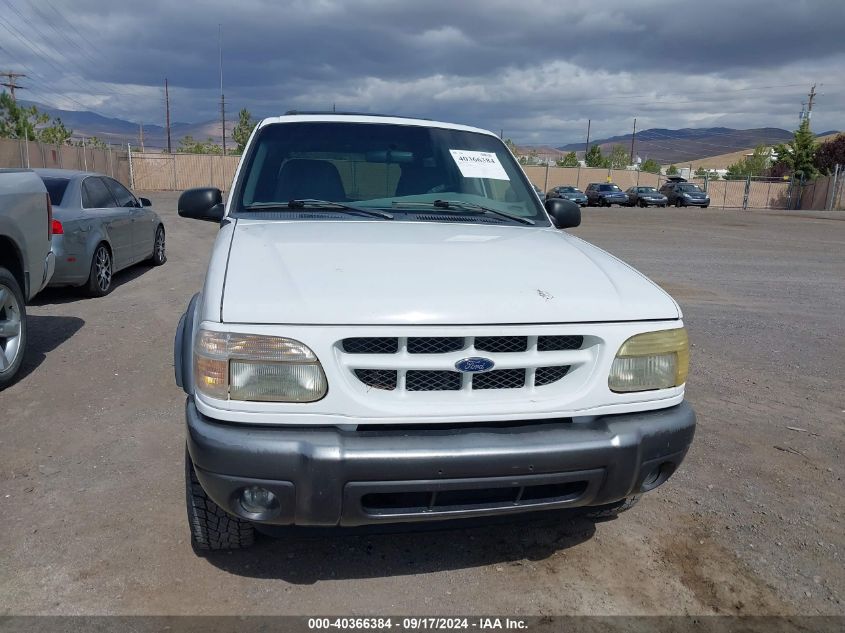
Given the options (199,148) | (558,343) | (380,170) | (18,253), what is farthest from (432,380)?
(199,148)

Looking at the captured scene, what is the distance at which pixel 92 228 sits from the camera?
26.5ft

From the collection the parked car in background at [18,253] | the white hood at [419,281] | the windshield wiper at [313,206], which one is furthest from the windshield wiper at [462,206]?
the parked car in background at [18,253]

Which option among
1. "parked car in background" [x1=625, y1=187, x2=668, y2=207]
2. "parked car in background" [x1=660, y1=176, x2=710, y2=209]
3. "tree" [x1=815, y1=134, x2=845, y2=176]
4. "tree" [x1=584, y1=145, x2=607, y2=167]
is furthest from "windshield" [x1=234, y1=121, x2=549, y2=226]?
"tree" [x1=584, y1=145, x2=607, y2=167]

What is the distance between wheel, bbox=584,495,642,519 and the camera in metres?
2.89

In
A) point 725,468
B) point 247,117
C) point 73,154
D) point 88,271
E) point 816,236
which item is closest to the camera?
point 725,468

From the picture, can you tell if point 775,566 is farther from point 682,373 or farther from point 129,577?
point 129,577

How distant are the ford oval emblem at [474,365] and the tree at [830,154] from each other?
229 feet

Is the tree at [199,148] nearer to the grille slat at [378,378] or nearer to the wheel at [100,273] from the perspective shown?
the wheel at [100,273]

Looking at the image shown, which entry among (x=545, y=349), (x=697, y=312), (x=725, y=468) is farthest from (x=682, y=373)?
(x=697, y=312)

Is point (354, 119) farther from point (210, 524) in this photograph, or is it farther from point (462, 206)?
point (210, 524)

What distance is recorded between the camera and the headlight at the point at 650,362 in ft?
8.31

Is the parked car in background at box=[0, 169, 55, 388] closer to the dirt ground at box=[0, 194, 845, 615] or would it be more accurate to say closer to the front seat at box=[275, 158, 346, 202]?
the dirt ground at box=[0, 194, 845, 615]

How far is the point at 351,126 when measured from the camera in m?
4.12

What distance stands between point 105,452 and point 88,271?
465 centimetres
